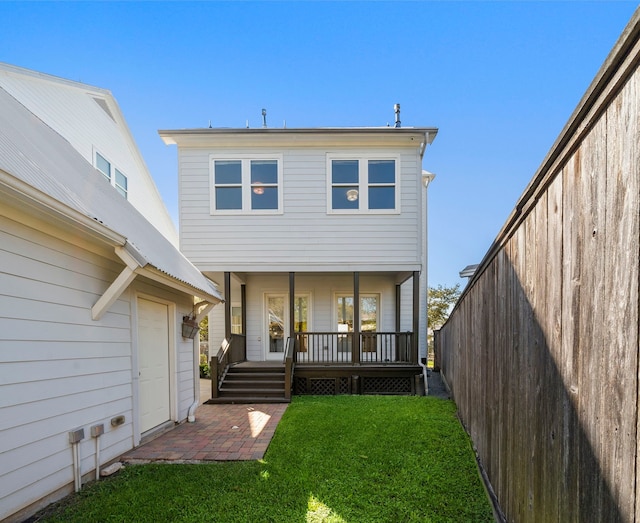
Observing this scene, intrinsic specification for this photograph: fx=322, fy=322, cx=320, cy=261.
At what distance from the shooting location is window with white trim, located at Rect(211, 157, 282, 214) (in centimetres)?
859

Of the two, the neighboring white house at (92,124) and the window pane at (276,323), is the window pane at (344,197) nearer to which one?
the window pane at (276,323)

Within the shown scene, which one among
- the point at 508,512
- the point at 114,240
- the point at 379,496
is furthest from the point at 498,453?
the point at 114,240

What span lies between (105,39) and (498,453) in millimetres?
Answer: 11179

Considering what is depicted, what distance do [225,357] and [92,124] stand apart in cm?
762

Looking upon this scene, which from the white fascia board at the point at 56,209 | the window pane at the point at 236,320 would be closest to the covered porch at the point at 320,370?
the window pane at the point at 236,320

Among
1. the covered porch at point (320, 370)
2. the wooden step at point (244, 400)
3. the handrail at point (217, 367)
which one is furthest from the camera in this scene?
the covered porch at point (320, 370)

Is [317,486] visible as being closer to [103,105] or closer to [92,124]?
[92,124]

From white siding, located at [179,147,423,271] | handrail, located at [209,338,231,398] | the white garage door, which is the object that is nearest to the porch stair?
handrail, located at [209,338,231,398]

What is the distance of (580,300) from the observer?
1423mm

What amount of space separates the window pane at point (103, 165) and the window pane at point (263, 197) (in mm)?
4589

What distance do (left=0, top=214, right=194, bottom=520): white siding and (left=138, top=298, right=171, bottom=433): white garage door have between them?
536 mm

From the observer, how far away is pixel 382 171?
28.0 ft

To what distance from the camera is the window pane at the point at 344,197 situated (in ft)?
28.1

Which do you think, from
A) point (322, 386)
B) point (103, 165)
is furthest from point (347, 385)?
point (103, 165)
